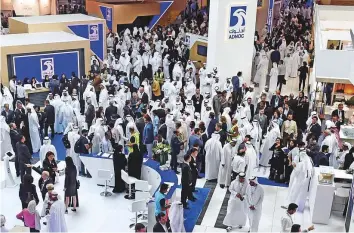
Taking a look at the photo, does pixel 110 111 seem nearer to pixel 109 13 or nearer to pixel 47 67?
pixel 47 67

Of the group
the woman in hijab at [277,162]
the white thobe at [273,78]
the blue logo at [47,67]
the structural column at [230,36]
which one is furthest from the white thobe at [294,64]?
the blue logo at [47,67]

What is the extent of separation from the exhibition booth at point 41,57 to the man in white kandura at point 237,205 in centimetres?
780

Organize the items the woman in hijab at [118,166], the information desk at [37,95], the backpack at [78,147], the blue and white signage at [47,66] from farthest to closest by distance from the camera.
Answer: the blue and white signage at [47,66] < the information desk at [37,95] < the backpack at [78,147] < the woman in hijab at [118,166]

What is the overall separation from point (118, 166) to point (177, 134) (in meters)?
1.59

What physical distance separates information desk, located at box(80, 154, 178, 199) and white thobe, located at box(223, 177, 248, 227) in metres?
1.05

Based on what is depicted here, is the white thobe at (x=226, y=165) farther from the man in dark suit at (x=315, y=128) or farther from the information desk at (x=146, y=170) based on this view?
the man in dark suit at (x=315, y=128)

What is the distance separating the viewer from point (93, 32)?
18.8 metres

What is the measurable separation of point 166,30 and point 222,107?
32.8ft

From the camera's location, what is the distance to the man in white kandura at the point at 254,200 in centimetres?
775

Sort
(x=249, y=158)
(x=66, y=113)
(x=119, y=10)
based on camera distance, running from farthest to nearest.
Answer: (x=119, y=10) < (x=66, y=113) < (x=249, y=158)

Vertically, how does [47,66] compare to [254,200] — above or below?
above

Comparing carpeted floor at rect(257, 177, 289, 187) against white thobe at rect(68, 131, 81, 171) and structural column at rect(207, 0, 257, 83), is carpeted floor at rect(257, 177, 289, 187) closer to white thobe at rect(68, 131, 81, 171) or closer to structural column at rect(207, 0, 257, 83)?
white thobe at rect(68, 131, 81, 171)

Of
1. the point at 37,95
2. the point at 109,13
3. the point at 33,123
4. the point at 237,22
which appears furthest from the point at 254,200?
the point at 109,13

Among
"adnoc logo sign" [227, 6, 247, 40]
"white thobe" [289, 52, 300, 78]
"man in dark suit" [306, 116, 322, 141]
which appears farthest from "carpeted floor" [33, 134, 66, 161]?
"white thobe" [289, 52, 300, 78]
